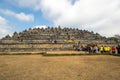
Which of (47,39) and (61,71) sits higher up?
(47,39)

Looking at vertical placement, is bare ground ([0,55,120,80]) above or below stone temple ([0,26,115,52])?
below

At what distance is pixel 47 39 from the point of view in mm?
43969

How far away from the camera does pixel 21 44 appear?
36125 millimetres

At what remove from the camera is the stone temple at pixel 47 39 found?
1401 inches

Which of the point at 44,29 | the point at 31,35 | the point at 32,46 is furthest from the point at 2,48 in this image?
the point at 44,29

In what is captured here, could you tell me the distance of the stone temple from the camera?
117 feet

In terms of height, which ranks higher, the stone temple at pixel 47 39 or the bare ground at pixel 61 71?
the stone temple at pixel 47 39

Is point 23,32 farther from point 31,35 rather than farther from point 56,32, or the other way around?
point 56,32

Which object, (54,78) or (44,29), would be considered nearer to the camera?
(54,78)

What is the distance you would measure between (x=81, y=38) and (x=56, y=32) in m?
7.97

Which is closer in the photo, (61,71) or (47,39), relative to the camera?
(61,71)

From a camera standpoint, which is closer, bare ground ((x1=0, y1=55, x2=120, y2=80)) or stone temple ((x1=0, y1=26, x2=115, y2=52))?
bare ground ((x1=0, y1=55, x2=120, y2=80))

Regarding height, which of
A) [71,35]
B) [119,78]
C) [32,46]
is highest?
[71,35]

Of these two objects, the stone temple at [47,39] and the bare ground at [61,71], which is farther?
the stone temple at [47,39]
